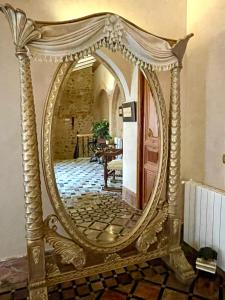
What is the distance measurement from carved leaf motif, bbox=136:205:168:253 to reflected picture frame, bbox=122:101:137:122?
2.65 feet

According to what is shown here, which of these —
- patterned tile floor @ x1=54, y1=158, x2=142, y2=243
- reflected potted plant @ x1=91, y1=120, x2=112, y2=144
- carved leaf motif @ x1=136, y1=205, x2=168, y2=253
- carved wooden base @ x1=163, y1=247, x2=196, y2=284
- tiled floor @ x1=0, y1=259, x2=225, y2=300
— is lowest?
tiled floor @ x1=0, y1=259, x2=225, y2=300

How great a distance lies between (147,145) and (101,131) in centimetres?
43

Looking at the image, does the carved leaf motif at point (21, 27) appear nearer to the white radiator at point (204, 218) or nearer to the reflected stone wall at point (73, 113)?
the reflected stone wall at point (73, 113)

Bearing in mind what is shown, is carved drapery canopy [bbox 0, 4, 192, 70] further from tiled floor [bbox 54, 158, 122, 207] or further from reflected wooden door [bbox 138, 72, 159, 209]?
tiled floor [bbox 54, 158, 122, 207]

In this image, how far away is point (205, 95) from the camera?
7.72 ft

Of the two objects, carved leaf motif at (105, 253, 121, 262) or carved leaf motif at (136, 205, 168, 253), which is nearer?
carved leaf motif at (105, 253, 121, 262)

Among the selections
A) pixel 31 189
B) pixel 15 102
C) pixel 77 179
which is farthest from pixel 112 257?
pixel 15 102

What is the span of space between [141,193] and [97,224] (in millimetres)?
457

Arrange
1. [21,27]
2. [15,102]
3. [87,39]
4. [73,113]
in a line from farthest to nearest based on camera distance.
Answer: [15,102], [73,113], [87,39], [21,27]

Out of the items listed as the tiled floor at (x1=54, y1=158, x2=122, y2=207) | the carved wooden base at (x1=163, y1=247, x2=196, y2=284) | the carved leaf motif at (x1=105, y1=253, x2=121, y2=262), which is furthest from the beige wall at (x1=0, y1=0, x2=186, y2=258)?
the carved wooden base at (x1=163, y1=247, x2=196, y2=284)

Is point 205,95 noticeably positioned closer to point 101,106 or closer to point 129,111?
point 129,111

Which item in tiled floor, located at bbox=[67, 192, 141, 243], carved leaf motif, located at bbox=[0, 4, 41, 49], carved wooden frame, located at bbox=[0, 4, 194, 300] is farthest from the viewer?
tiled floor, located at bbox=[67, 192, 141, 243]

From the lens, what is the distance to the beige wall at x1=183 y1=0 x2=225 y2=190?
7.14 ft

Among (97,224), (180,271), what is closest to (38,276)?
(97,224)
